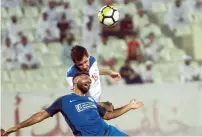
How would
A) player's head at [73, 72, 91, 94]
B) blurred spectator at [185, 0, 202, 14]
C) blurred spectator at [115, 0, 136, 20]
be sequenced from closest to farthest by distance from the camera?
player's head at [73, 72, 91, 94], blurred spectator at [185, 0, 202, 14], blurred spectator at [115, 0, 136, 20]

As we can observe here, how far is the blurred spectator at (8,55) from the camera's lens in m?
13.8

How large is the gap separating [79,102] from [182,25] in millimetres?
8134

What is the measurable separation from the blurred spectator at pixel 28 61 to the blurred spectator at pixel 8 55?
8.4 inches

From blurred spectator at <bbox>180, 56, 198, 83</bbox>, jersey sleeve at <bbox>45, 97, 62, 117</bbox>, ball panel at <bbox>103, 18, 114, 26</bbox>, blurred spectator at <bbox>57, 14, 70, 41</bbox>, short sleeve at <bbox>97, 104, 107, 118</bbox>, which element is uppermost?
ball panel at <bbox>103, 18, 114, 26</bbox>

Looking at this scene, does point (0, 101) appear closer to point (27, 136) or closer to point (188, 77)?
point (27, 136)

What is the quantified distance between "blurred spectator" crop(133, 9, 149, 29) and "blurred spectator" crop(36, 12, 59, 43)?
75.8 inches

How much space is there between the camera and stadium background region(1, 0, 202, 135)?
41.5 feet

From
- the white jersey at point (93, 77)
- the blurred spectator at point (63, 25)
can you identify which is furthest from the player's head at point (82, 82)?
the blurred spectator at point (63, 25)

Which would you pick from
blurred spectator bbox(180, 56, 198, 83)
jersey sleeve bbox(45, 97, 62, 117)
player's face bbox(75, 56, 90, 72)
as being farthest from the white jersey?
blurred spectator bbox(180, 56, 198, 83)

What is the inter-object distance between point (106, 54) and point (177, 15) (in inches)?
75.9

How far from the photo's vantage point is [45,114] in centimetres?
616

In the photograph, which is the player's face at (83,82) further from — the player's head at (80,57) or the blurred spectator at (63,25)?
the blurred spectator at (63,25)

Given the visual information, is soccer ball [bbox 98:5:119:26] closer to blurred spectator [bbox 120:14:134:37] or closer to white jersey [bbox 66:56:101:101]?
white jersey [bbox 66:56:101:101]

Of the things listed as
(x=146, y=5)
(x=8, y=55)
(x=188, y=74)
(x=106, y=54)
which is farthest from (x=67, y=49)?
(x=188, y=74)
